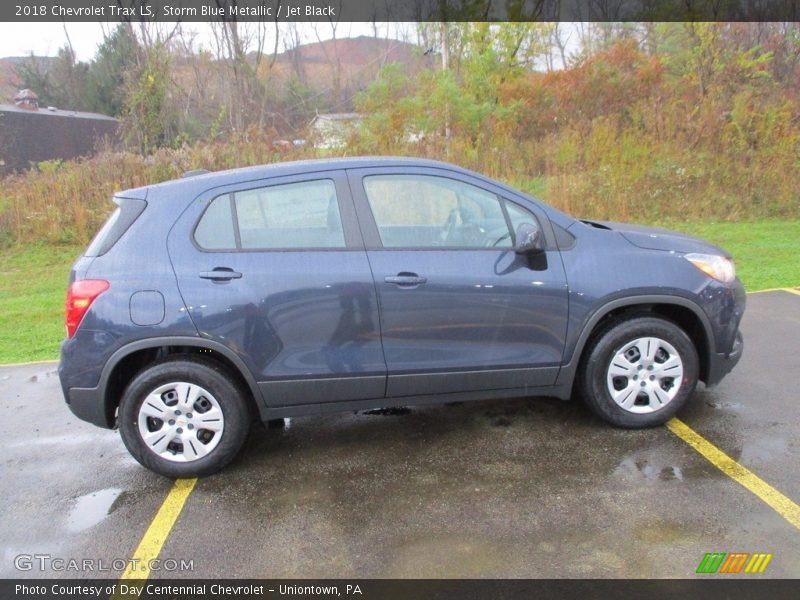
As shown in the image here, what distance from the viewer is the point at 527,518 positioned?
2.98m

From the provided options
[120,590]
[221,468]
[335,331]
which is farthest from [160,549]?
[335,331]

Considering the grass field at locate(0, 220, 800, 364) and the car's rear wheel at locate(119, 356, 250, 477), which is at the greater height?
the car's rear wheel at locate(119, 356, 250, 477)

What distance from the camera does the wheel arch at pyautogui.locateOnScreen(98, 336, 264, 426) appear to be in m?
3.35

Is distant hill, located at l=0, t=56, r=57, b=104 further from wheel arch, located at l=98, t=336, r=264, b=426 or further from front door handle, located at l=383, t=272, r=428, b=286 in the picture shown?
front door handle, located at l=383, t=272, r=428, b=286

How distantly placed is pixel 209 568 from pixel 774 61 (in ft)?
62.2

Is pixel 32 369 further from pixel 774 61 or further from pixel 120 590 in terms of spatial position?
pixel 774 61

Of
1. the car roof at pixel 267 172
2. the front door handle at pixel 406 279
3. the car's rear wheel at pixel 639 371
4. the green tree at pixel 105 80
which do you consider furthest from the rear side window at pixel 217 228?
the green tree at pixel 105 80

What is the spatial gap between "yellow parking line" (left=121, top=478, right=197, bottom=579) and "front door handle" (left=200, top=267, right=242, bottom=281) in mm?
1236

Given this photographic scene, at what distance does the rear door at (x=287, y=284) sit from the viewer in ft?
11.0

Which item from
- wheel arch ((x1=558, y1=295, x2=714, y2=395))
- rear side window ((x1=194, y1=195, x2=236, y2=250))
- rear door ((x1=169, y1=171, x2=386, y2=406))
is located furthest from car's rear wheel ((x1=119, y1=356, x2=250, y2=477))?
wheel arch ((x1=558, y1=295, x2=714, y2=395))

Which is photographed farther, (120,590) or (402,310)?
(402,310)

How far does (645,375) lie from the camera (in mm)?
3744

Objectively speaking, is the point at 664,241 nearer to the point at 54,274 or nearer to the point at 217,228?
the point at 217,228

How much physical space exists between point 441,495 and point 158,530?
1.50 metres
